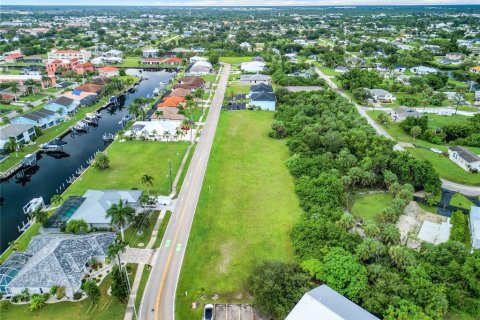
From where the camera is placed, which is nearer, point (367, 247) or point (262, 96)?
point (367, 247)

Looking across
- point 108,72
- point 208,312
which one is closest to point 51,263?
point 208,312

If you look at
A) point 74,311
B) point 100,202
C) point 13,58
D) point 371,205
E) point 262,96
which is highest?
point 13,58

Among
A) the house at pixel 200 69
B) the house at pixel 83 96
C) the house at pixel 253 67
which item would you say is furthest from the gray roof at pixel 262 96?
the house at pixel 83 96

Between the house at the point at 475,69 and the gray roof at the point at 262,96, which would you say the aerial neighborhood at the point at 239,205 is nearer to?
the gray roof at the point at 262,96

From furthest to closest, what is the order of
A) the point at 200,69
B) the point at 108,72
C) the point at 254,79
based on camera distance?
the point at 200,69
the point at 108,72
the point at 254,79

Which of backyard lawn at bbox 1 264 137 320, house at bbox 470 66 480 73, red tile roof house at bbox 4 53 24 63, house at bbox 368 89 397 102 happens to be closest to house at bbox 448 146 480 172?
house at bbox 368 89 397 102

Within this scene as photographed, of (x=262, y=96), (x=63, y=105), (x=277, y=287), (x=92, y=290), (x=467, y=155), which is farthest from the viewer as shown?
(x=262, y=96)

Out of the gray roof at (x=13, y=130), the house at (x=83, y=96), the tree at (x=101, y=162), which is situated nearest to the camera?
the tree at (x=101, y=162)

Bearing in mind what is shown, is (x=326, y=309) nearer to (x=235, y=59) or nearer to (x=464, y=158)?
(x=464, y=158)
